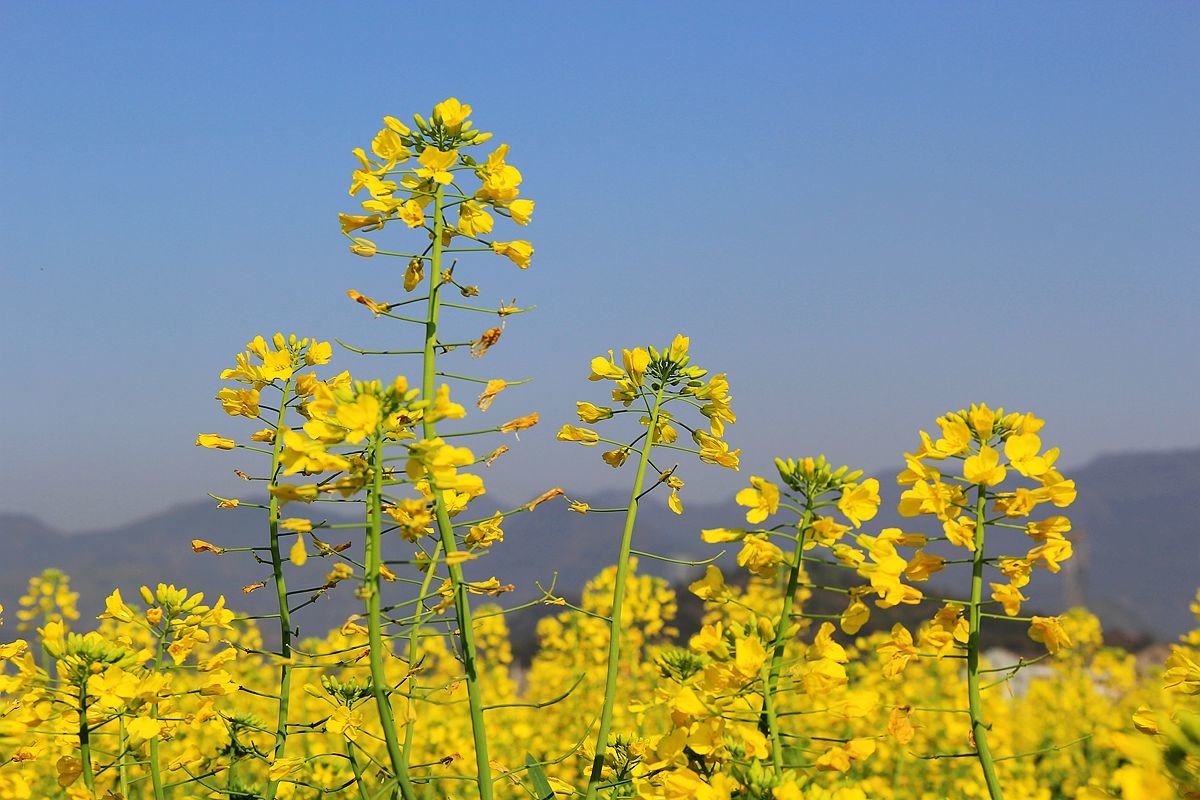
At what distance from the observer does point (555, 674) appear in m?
9.45

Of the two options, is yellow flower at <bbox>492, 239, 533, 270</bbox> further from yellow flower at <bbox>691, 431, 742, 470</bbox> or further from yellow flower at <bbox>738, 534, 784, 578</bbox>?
yellow flower at <bbox>738, 534, 784, 578</bbox>

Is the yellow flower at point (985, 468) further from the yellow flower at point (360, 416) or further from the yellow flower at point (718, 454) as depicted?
the yellow flower at point (360, 416)

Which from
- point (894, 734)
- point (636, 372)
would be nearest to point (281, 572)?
point (636, 372)

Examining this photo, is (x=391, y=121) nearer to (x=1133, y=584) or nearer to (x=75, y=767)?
(x=75, y=767)

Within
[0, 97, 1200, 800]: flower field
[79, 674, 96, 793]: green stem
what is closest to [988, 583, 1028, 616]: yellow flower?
[0, 97, 1200, 800]: flower field

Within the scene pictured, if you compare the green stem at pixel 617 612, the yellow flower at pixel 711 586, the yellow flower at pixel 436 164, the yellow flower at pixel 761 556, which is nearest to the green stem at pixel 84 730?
the green stem at pixel 617 612

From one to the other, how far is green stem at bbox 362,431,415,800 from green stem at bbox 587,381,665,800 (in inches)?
21.8

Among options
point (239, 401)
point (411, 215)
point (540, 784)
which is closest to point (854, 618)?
point (540, 784)

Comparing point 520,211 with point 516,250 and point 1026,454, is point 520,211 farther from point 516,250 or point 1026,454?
point 1026,454

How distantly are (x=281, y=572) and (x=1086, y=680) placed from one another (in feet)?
41.7

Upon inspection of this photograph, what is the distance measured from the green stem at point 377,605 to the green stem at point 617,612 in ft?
A: 1.82

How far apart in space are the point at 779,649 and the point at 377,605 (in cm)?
109

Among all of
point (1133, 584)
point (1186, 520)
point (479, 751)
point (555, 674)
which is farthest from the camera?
point (1186, 520)

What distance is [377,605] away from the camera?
236cm
